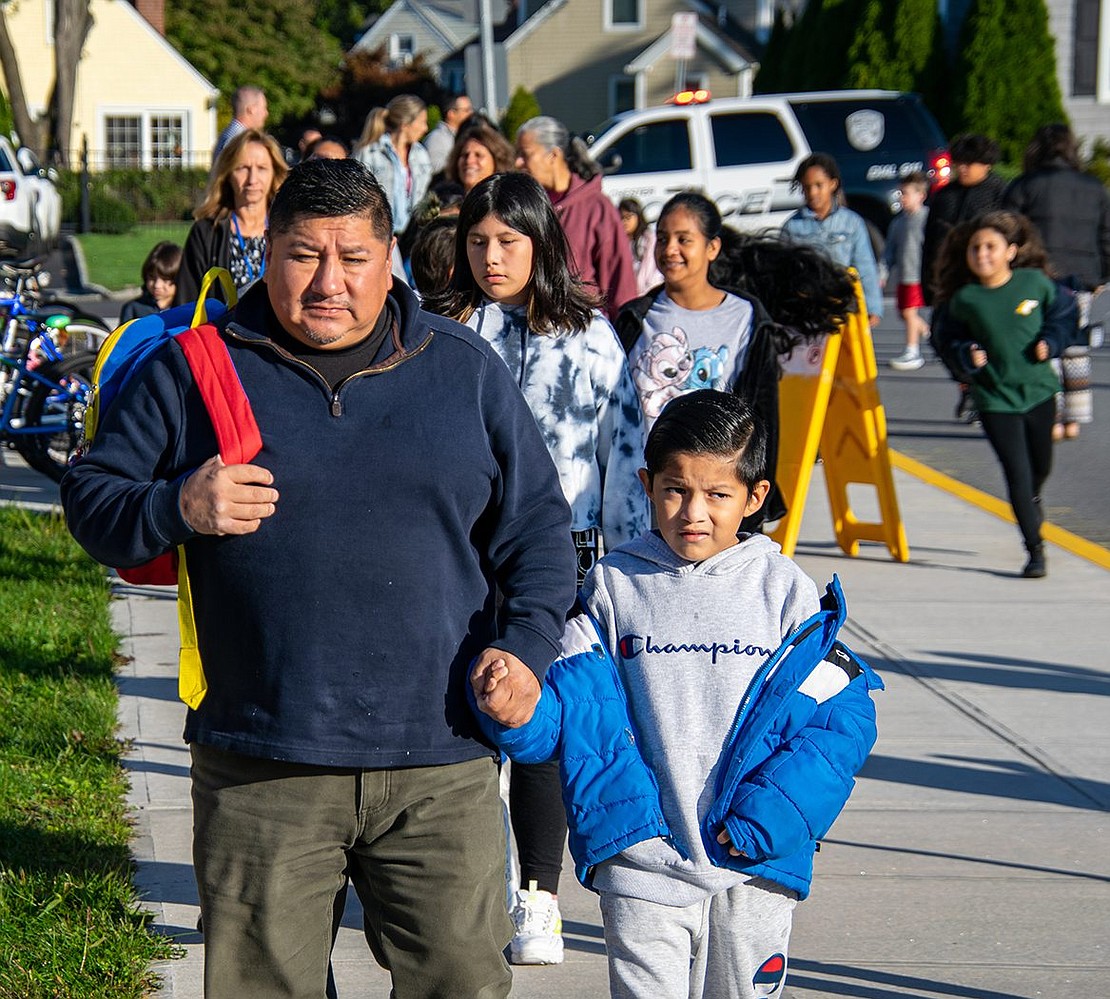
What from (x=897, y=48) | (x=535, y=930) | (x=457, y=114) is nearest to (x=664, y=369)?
(x=535, y=930)

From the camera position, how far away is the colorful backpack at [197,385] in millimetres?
2902

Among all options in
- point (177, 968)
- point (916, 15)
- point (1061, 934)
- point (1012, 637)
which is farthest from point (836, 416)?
point (916, 15)

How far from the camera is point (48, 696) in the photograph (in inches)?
248

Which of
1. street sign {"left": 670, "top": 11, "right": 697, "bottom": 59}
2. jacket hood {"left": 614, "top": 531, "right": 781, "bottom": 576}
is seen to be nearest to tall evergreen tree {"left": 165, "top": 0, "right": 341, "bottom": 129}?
street sign {"left": 670, "top": 11, "right": 697, "bottom": 59}

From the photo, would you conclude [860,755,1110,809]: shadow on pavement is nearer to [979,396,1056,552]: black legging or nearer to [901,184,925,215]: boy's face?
[979,396,1056,552]: black legging

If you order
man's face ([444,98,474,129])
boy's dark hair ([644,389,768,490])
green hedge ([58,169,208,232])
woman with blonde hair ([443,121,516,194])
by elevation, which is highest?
green hedge ([58,169,208,232])

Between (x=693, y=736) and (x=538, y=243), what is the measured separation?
1636 mm

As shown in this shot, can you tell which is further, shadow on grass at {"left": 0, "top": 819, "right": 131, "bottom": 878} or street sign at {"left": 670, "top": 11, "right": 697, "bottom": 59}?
street sign at {"left": 670, "top": 11, "right": 697, "bottom": 59}

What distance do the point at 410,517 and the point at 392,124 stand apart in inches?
323

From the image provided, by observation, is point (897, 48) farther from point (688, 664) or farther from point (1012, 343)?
point (688, 664)

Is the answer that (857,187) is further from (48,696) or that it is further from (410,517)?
(410,517)

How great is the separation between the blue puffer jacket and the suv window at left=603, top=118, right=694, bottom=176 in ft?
56.5

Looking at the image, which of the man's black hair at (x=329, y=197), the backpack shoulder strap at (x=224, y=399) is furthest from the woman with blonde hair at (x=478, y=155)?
the backpack shoulder strap at (x=224, y=399)

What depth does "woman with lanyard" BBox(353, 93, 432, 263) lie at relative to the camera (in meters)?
10.4
